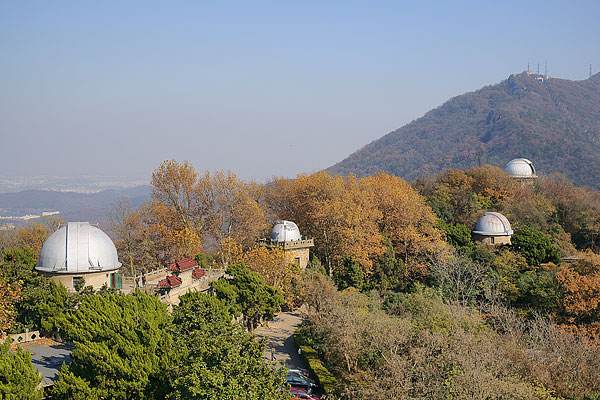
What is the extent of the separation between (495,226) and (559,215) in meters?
9.38

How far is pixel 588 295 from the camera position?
93.8 ft

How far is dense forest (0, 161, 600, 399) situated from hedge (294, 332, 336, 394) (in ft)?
1.06

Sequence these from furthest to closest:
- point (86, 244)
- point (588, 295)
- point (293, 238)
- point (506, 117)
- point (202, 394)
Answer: point (506, 117), point (293, 238), point (86, 244), point (588, 295), point (202, 394)

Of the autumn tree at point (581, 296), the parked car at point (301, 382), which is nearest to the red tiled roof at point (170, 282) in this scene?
the parked car at point (301, 382)

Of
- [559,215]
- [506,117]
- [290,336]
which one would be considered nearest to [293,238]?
[290,336]

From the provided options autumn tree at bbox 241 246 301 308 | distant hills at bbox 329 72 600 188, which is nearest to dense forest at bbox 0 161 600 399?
autumn tree at bbox 241 246 301 308

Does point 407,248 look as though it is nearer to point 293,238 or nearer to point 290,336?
point 293,238

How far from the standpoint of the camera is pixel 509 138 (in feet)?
457

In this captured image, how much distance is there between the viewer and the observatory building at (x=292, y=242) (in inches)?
1645

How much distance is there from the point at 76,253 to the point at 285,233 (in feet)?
50.7

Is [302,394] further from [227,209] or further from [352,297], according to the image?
[227,209]

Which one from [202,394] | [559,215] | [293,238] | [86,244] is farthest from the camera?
[559,215]

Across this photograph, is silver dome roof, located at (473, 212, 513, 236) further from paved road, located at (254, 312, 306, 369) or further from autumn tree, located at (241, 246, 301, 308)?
autumn tree, located at (241, 246, 301, 308)

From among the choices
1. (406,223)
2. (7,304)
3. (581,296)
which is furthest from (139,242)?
(581,296)
